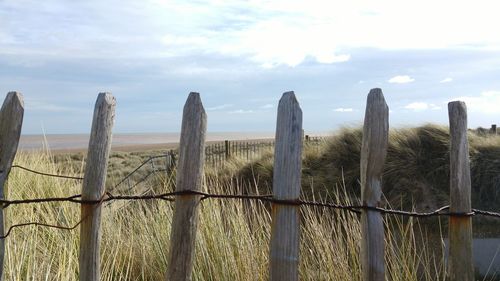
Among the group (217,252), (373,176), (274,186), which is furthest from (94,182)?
(217,252)

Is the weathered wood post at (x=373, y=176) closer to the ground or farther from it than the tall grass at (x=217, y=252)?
farther from it

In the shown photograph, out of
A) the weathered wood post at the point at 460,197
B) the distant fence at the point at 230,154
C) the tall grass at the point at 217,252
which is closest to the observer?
the weathered wood post at the point at 460,197

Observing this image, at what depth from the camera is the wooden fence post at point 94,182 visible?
86.7 inches

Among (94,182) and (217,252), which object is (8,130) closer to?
(94,182)

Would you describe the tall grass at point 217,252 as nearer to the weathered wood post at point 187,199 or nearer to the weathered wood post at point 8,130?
the weathered wood post at point 8,130

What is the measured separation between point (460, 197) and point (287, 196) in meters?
0.74

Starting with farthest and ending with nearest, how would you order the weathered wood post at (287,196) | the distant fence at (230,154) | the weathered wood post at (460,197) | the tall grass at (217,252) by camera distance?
the distant fence at (230,154) < the tall grass at (217,252) < the weathered wood post at (460,197) < the weathered wood post at (287,196)

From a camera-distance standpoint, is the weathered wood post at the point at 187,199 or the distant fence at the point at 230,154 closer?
the weathered wood post at the point at 187,199

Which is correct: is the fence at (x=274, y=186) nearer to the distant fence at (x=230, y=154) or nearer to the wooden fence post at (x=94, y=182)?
the wooden fence post at (x=94, y=182)

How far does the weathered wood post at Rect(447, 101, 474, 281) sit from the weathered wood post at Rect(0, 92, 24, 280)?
1.78m

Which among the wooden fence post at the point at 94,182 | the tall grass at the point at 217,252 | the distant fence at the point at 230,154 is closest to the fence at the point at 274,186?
the wooden fence post at the point at 94,182

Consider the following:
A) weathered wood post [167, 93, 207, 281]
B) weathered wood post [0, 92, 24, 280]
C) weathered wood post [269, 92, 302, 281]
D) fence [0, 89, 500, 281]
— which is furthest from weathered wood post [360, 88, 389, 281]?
weathered wood post [0, 92, 24, 280]

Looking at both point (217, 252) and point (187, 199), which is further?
point (217, 252)

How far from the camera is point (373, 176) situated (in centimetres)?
215
